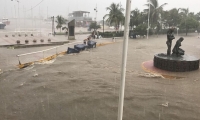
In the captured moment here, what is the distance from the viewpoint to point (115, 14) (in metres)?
32.3

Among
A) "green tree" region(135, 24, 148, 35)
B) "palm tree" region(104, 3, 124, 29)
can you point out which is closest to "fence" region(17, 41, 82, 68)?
"palm tree" region(104, 3, 124, 29)

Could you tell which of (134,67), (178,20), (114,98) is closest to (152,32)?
(178,20)

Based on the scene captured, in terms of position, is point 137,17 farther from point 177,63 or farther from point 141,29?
point 177,63

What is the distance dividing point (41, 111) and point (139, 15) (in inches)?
1305

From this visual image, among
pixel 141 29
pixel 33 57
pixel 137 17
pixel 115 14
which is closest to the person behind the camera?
pixel 33 57

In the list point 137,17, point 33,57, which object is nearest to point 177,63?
point 33,57

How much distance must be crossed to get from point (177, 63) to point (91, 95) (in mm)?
5613

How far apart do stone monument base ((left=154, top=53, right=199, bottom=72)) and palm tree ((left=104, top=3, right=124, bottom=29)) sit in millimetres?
21612

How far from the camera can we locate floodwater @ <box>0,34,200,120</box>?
623 cm

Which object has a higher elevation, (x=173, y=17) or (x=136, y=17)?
(x=173, y=17)

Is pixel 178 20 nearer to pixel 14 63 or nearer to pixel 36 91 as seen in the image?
pixel 14 63

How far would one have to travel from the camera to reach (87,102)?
7.01 meters

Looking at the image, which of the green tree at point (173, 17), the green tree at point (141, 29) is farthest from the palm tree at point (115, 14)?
the green tree at point (173, 17)

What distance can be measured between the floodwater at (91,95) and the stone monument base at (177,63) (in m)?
0.39
